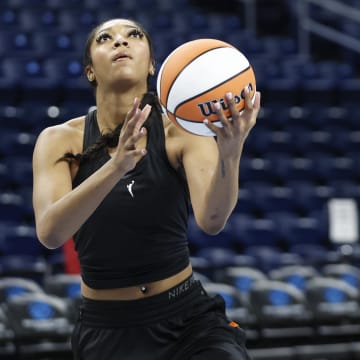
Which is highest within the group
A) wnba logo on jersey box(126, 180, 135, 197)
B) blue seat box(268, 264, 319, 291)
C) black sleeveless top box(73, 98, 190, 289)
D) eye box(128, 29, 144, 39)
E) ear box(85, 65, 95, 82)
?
eye box(128, 29, 144, 39)

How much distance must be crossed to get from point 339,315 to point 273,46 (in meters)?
8.31

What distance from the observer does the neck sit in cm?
326

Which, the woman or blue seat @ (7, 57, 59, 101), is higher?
the woman

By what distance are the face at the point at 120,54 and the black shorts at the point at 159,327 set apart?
2.63 feet

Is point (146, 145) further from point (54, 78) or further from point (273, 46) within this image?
point (273, 46)

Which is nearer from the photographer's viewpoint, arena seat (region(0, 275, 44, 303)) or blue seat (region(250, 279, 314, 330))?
arena seat (region(0, 275, 44, 303))

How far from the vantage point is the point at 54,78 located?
11883 mm

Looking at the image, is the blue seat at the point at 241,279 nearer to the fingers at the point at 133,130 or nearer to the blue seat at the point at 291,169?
the blue seat at the point at 291,169

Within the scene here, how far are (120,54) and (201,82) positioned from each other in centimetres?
38

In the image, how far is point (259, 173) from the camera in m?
11.0

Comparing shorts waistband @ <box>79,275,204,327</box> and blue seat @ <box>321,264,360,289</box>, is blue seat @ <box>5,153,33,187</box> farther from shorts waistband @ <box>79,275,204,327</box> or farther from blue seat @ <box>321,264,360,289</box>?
shorts waistband @ <box>79,275,204,327</box>

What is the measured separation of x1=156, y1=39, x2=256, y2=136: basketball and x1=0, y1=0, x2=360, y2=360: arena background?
11.1 ft

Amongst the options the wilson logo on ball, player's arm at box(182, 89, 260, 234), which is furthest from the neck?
the wilson logo on ball

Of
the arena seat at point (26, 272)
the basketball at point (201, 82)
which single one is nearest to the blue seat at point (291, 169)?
the arena seat at point (26, 272)
